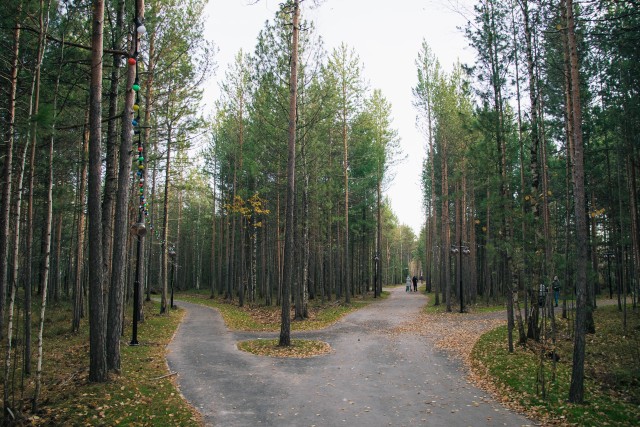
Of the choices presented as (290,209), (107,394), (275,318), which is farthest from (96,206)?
(275,318)

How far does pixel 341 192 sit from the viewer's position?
2523 centimetres

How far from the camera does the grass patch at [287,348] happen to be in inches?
431

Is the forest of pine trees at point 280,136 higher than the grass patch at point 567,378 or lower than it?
higher

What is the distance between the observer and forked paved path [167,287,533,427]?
20.4 feet

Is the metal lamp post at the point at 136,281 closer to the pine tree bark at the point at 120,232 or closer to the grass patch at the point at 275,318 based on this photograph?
the pine tree bark at the point at 120,232

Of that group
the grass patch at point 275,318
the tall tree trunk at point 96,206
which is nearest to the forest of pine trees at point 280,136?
the tall tree trunk at point 96,206

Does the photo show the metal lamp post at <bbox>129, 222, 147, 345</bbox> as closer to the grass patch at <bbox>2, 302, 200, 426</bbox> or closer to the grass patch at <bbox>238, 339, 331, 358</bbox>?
the grass patch at <bbox>2, 302, 200, 426</bbox>

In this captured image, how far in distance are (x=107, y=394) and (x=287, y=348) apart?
5.43 meters

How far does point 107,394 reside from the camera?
6.84 metres

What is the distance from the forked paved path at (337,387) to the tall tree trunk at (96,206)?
5.40ft

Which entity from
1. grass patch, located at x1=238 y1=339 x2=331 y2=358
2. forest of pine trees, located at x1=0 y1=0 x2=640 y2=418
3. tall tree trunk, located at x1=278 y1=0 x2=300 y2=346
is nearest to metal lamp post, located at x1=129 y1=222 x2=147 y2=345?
forest of pine trees, located at x1=0 y1=0 x2=640 y2=418

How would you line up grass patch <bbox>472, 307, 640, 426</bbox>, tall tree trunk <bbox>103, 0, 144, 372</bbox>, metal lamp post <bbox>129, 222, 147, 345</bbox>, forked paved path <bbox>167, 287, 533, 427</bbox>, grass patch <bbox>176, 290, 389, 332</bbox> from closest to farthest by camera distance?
forked paved path <bbox>167, 287, 533, 427</bbox>, grass patch <bbox>472, 307, 640, 426</bbox>, tall tree trunk <bbox>103, 0, 144, 372</bbox>, metal lamp post <bbox>129, 222, 147, 345</bbox>, grass patch <bbox>176, 290, 389, 332</bbox>

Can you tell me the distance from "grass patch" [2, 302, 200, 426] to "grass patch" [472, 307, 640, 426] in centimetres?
581

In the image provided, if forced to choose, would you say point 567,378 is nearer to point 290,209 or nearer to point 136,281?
point 290,209
